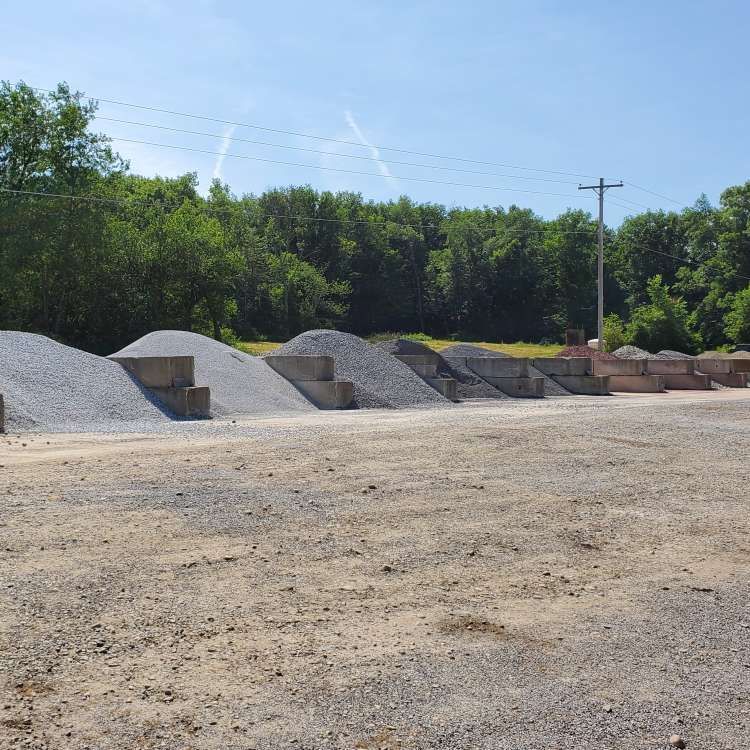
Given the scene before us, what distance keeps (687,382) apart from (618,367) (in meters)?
4.16

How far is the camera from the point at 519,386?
30156 millimetres

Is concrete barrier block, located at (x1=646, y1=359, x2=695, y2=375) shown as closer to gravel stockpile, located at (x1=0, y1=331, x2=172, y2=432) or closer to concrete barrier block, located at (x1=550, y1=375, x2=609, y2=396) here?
concrete barrier block, located at (x1=550, y1=375, x2=609, y2=396)

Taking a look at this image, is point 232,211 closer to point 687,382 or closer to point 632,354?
point 632,354

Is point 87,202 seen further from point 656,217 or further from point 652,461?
point 656,217

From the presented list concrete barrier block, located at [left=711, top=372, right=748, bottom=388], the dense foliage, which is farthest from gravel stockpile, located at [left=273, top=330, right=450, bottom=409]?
concrete barrier block, located at [left=711, top=372, right=748, bottom=388]

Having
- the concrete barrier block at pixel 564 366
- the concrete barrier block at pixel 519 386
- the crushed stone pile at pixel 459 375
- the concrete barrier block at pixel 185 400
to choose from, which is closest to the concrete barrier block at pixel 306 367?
the concrete barrier block at pixel 185 400

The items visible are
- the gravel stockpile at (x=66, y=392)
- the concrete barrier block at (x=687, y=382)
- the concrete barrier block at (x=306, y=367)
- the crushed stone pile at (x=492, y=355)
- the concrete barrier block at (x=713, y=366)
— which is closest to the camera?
the gravel stockpile at (x=66, y=392)

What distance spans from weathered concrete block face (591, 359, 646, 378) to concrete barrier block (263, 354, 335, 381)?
57.0 ft

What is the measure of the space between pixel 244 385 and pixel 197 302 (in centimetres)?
1697

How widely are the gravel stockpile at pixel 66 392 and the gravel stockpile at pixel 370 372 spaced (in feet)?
23.0

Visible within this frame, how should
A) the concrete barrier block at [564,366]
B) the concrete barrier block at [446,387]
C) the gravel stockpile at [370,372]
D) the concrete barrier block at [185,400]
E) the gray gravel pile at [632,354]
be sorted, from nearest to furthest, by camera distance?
1. the concrete barrier block at [185,400]
2. the gravel stockpile at [370,372]
3. the concrete barrier block at [446,387]
4. the concrete barrier block at [564,366]
5. the gray gravel pile at [632,354]

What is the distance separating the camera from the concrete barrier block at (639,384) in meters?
37.0

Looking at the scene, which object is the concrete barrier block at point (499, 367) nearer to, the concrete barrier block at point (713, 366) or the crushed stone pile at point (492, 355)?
the crushed stone pile at point (492, 355)

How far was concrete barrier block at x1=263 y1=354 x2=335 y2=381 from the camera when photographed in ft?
77.3
